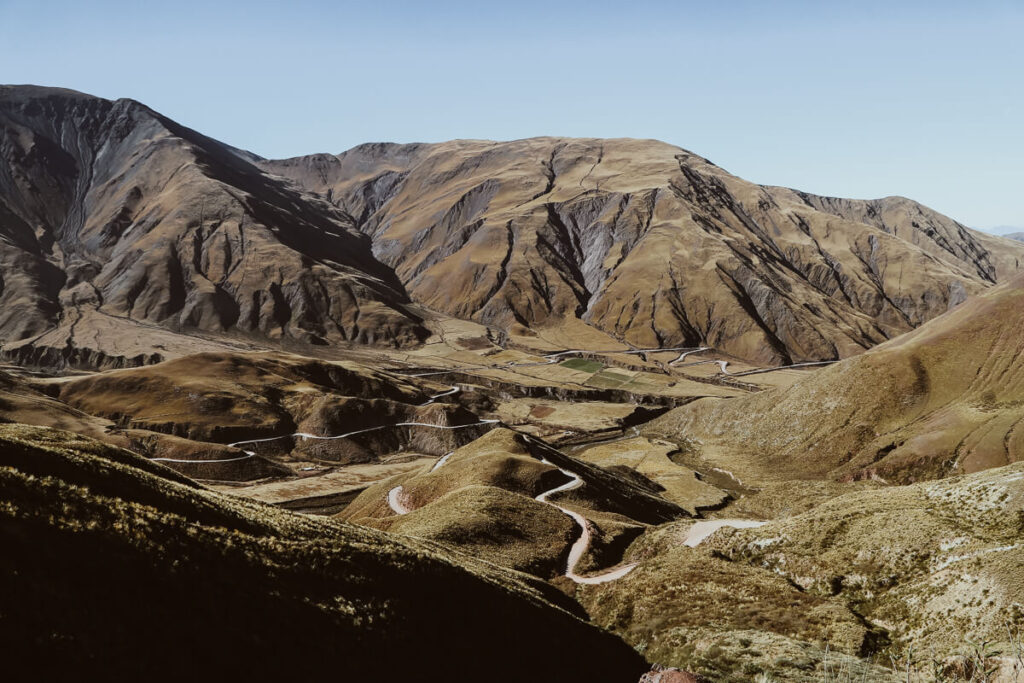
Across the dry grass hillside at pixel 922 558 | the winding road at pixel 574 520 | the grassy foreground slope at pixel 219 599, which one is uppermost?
the grassy foreground slope at pixel 219 599

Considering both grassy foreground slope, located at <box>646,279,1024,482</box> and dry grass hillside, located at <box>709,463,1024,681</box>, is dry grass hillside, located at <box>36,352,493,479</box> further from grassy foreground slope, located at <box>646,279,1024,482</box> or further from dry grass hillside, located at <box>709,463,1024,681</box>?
dry grass hillside, located at <box>709,463,1024,681</box>

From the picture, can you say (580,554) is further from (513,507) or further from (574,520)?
(513,507)

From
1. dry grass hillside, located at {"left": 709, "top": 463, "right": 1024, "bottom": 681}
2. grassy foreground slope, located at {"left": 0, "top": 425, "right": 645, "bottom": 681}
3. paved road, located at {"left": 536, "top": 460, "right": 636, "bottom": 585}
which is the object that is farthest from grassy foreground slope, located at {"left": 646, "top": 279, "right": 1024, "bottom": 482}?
grassy foreground slope, located at {"left": 0, "top": 425, "right": 645, "bottom": 681}

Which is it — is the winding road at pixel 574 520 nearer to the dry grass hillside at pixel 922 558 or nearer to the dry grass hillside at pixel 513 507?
the dry grass hillside at pixel 513 507

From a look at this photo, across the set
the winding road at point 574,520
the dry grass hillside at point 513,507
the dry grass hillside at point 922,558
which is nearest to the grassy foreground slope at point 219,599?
the dry grass hillside at point 922,558

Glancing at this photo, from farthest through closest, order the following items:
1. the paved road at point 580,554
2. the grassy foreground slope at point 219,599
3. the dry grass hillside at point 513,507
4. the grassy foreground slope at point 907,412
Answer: the grassy foreground slope at point 907,412 → the dry grass hillside at point 513,507 → the paved road at point 580,554 → the grassy foreground slope at point 219,599

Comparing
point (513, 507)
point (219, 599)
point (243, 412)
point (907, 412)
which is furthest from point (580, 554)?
point (243, 412)

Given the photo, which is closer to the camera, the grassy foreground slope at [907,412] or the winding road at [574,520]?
the winding road at [574,520]

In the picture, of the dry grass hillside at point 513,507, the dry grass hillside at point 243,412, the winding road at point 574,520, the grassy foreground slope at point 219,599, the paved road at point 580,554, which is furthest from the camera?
the dry grass hillside at point 243,412
